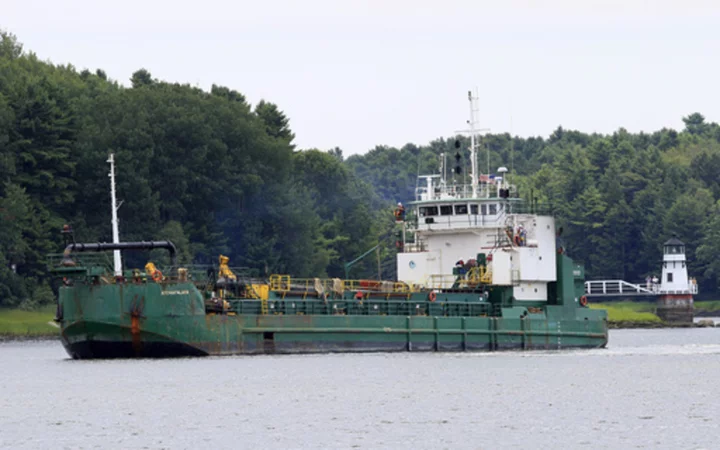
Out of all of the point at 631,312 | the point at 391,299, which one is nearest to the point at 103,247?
the point at 391,299

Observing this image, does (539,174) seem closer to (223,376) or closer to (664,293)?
(664,293)

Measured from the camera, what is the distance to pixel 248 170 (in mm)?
97562

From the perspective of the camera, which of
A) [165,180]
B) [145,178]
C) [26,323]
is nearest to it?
[26,323]

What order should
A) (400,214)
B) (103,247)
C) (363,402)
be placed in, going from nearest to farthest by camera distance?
(363,402), (103,247), (400,214)

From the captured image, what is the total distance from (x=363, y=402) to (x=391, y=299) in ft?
56.6

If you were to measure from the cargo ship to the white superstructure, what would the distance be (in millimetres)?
50

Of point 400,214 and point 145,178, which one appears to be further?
point 145,178

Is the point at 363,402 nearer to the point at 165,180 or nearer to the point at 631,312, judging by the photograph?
the point at 165,180

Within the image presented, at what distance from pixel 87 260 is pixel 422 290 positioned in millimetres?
13634

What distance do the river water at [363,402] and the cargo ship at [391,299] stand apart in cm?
80

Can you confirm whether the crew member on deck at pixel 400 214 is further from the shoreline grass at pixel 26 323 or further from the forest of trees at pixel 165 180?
the shoreline grass at pixel 26 323

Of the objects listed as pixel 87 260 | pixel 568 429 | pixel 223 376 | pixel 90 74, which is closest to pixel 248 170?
pixel 90 74

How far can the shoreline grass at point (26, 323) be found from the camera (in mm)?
77750

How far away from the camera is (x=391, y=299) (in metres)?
58.2
